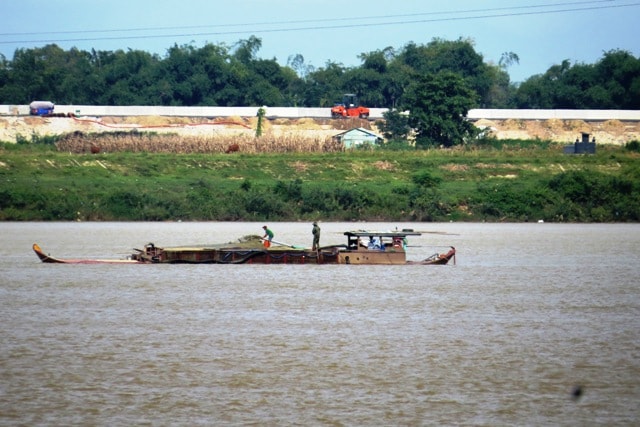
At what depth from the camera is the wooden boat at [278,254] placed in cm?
3500

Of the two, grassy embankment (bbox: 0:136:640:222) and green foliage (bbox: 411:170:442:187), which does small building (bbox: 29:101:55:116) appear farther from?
green foliage (bbox: 411:170:442:187)

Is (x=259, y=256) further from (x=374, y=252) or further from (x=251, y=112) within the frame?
(x=251, y=112)

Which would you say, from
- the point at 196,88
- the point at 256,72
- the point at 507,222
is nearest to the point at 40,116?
the point at 196,88

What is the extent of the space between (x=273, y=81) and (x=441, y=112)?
32903 mm

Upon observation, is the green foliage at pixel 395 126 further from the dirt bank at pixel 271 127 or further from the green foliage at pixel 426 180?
the green foliage at pixel 426 180

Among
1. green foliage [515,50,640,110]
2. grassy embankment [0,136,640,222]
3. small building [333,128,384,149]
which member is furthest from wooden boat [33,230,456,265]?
green foliage [515,50,640,110]

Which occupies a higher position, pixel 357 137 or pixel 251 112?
pixel 251 112

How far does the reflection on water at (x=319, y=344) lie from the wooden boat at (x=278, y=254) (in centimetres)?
41

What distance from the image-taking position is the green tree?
83.1 meters

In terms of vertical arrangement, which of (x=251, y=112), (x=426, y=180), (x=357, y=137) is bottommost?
(x=426, y=180)

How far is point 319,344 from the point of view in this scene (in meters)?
21.7

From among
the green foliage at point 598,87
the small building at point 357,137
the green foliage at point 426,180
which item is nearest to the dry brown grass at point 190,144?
the small building at point 357,137

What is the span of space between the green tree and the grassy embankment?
14.0 metres

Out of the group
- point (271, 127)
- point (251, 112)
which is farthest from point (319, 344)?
point (251, 112)
